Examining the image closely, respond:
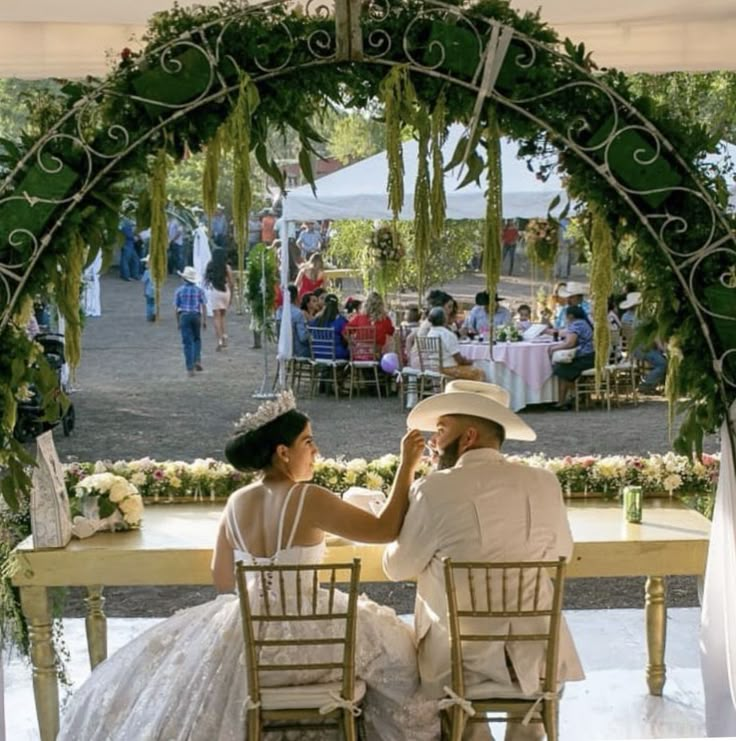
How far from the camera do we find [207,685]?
13.4 feet

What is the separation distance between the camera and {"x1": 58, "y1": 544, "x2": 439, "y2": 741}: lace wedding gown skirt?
4.04 m

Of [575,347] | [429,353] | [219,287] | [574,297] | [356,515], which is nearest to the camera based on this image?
[356,515]

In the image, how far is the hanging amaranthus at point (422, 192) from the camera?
3965mm

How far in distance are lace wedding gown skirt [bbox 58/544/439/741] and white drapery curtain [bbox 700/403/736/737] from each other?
945 millimetres

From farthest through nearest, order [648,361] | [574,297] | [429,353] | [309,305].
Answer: [648,361]
[309,305]
[574,297]
[429,353]

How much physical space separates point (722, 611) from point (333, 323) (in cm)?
877

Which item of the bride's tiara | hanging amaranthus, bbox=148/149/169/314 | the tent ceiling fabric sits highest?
the tent ceiling fabric

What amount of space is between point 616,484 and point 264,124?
90.7 inches

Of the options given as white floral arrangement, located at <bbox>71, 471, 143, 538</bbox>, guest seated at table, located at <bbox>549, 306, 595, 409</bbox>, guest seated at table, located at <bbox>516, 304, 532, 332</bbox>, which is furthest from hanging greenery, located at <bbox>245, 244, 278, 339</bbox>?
white floral arrangement, located at <bbox>71, 471, 143, 538</bbox>

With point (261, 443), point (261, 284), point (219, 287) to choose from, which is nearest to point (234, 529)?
point (261, 443)

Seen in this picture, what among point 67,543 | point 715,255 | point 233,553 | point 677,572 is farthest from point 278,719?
point 715,255

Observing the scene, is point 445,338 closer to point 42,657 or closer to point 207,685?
point 42,657

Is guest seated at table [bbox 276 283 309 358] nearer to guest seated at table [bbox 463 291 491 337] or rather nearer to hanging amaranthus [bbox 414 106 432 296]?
guest seated at table [bbox 463 291 491 337]

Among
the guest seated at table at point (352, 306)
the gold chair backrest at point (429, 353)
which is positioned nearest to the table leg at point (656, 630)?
the gold chair backrest at point (429, 353)
